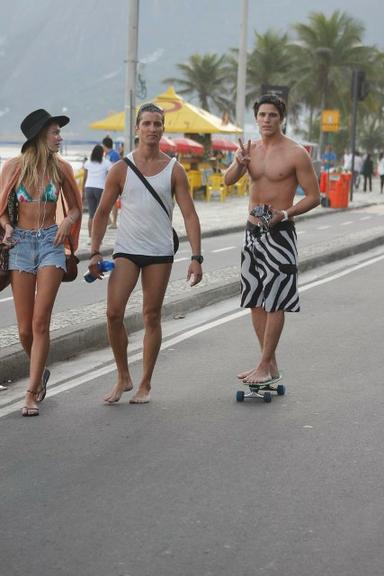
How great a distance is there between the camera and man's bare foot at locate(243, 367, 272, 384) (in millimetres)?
7805

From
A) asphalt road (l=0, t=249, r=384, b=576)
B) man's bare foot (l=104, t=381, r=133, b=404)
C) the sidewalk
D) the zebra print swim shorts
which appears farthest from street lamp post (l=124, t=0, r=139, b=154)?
man's bare foot (l=104, t=381, r=133, b=404)

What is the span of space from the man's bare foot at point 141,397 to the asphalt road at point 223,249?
3.38 m

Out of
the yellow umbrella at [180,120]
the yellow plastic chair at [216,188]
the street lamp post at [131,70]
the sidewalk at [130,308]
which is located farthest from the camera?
the yellow plastic chair at [216,188]

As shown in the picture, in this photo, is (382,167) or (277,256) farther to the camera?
(382,167)

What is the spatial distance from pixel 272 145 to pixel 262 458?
2310mm

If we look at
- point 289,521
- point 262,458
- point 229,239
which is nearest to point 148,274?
point 262,458

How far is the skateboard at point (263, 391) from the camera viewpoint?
25.2 ft

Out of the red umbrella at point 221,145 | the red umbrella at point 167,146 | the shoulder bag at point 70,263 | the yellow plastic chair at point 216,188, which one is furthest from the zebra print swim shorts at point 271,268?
the red umbrella at point 221,145

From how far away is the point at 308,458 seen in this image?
6.19 m

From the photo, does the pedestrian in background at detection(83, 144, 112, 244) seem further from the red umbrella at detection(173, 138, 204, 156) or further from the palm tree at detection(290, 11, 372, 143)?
the palm tree at detection(290, 11, 372, 143)

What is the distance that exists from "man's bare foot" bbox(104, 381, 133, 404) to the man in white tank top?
35 cm

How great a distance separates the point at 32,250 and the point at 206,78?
337 feet

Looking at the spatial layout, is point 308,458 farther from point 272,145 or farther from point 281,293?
point 272,145

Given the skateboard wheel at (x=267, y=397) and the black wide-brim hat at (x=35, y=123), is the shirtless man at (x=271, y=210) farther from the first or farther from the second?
the black wide-brim hat at (x=35, y=123)
